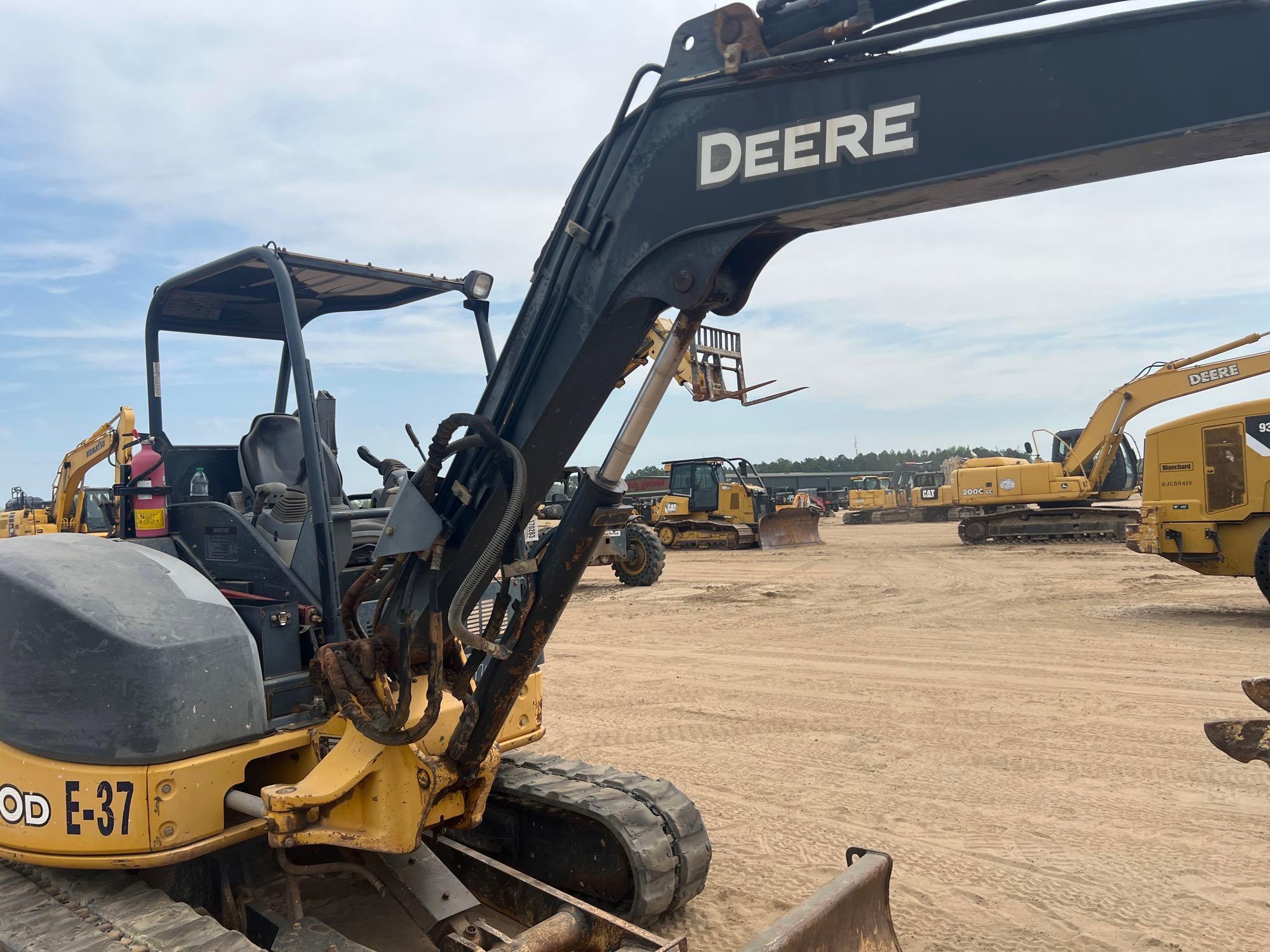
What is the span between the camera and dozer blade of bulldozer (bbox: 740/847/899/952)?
2.68 meters

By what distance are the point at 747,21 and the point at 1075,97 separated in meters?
0.85

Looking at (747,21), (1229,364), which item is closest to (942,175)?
(747,21)

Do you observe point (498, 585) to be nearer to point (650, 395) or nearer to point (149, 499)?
point (149, 499)

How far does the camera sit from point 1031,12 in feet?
7.21

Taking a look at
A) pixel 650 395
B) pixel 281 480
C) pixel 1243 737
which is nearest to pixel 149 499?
pixel 281 480

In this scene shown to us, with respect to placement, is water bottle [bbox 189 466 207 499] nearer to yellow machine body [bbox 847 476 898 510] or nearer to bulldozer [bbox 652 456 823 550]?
bulldozer [bbox 652 456 823 550]

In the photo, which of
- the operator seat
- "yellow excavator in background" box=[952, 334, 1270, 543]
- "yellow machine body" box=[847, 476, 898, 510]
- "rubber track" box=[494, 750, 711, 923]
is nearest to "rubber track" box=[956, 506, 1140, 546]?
"yellow excavator in background" box=[952, 334, 1270, 543]

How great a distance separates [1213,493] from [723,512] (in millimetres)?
13506

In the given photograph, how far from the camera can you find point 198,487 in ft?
14.2

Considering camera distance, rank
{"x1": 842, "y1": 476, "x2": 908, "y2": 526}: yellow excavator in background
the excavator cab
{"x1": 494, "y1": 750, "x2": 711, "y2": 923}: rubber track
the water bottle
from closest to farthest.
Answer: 1. {"x1": 494, "y1": 750, "x2": 711, "y2": 923}: rubber track
2. the water bottle
3. the excavator cab
4. {"x1": 842, "y1": 476, "x2": 908, "y2": 526}: yellow excavator in background

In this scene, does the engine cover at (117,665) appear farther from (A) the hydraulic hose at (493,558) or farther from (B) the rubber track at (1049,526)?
(B) the rubber track at (1049,526)

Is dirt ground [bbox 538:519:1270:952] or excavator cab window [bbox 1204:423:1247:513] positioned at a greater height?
excavator cab window [bbox 1204:423:1247:513]

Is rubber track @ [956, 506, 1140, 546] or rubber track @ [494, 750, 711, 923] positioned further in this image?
rubber track @ [956, 506, 1140, 546]

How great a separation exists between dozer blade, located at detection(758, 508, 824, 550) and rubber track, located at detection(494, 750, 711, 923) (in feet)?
62.0
